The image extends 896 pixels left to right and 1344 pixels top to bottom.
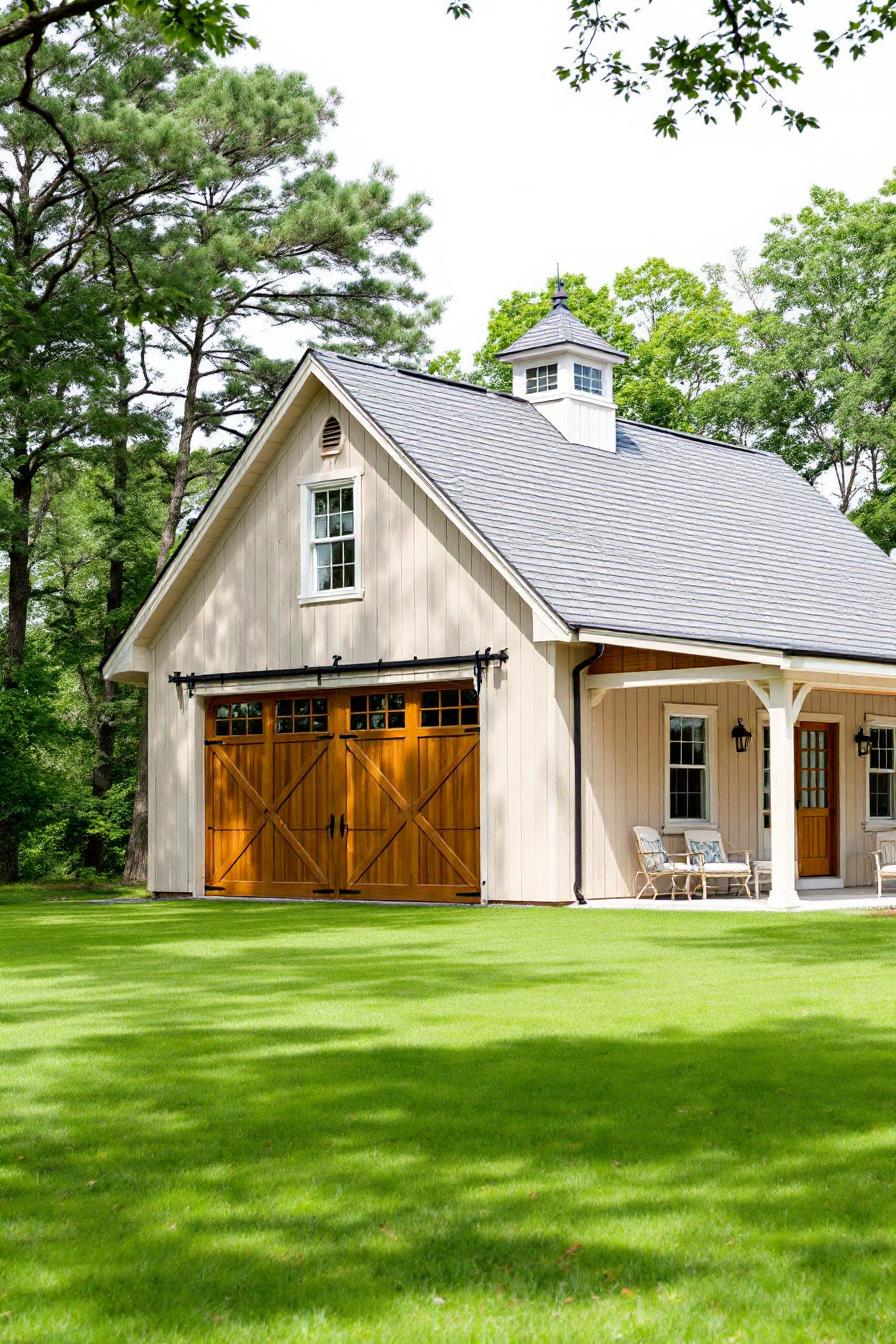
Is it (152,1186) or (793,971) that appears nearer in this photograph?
(152,1186)

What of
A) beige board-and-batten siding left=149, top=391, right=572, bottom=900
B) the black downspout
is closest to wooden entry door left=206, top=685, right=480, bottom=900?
beige board-and-batten siding left=149, top=391, right=572, bottom=900

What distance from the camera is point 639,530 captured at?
22.8 metres

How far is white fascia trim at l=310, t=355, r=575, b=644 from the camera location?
18.8m

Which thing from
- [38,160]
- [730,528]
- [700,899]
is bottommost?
[700,899]

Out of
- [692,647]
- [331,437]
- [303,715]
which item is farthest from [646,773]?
[331,437]

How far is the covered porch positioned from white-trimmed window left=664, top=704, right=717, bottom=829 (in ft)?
0.07

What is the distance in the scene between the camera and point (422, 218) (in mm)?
31953

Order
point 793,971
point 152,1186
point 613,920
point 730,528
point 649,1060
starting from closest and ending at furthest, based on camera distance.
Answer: point 152,1186 < point 649,1060 < point 793,971 < point 613,920 < point 730,528

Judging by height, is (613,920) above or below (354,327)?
below

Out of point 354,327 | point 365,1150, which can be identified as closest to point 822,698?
point 354,327

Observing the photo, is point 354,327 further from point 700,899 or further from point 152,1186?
point 152,1186

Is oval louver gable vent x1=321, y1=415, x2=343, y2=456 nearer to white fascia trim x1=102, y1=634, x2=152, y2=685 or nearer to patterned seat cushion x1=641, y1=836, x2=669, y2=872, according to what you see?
white fascia trim x1=102, y1=634, x2=152, y2=685

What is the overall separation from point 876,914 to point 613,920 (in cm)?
282

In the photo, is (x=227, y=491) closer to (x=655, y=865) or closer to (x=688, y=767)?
(x=688, y=767)
